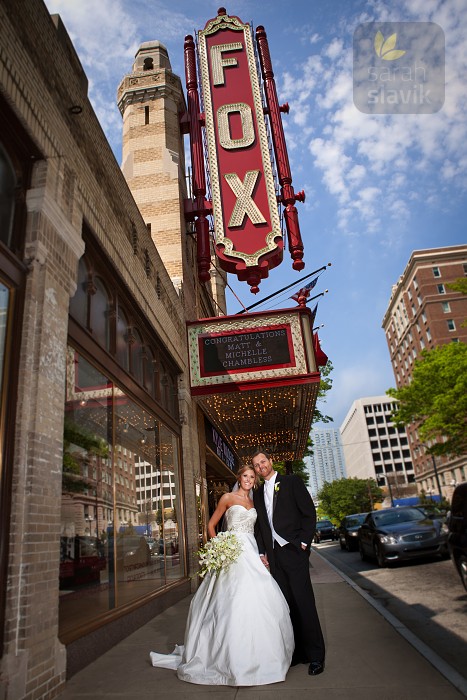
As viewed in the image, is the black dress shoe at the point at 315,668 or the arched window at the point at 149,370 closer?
the black dress shoe at the point at 315,668

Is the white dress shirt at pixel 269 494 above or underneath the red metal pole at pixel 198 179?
underneath

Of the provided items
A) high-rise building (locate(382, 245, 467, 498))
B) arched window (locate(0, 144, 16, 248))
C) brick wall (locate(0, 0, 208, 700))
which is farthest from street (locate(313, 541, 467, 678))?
high-rise building (locate(382, 245, 467, 498))

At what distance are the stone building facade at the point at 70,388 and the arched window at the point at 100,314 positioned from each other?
39mm

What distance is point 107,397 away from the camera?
6.80 meters

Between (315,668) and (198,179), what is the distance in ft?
38.5

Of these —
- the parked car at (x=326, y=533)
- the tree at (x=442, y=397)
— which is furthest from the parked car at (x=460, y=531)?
the parked car at (x=326, y=533)

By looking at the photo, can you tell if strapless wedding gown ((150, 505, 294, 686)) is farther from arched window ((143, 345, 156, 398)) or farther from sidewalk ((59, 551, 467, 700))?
arched window ((143, 345, 156, 398))

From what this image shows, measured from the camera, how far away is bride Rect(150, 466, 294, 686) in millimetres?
4133

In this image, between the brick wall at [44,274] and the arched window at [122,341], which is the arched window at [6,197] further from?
the arched window at [122,341]

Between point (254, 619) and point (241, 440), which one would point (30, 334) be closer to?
point (254, 619)

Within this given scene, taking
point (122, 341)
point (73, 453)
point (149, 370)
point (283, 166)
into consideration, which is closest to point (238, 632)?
point (73, 453)

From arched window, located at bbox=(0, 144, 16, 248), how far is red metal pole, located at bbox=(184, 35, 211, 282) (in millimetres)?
8114

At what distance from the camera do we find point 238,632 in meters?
4.21

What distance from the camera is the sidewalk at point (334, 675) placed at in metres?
3.75
